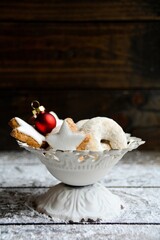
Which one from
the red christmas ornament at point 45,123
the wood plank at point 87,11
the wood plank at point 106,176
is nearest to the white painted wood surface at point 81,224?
the wood plank at point 106,176

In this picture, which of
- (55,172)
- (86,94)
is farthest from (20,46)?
(55,172)

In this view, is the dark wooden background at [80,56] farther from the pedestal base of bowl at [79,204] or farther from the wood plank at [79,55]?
the pedestal base of bowl at [79,204]

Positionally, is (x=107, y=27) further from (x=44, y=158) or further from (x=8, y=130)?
(x=44, y=158)

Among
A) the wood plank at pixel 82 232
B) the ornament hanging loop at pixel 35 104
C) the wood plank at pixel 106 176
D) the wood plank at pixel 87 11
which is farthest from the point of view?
the wood plank at pixel 87 11

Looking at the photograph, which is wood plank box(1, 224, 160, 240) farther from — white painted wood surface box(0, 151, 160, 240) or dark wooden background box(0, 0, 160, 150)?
dark wooden background box(0, 0, 160, 150)

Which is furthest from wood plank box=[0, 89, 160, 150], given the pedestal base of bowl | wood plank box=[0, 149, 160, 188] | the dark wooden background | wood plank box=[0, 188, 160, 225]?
the pedestal base of bowl

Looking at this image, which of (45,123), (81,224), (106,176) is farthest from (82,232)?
(106,176)

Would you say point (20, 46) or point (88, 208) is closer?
point (88, 208)
